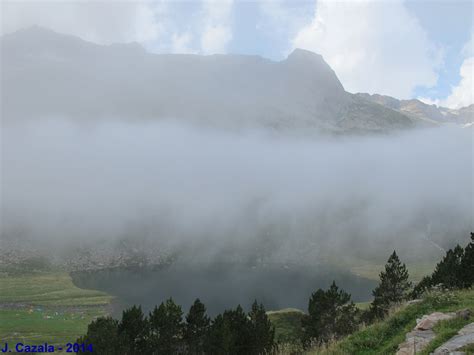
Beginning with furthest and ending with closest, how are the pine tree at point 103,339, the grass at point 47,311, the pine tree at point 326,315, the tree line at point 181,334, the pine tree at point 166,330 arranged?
the grass at point 47,311 → the pine tree at point 326,315 → the pine tree at point 166,330 → the tree line at point 181,334 → the pine tree at point 103,339

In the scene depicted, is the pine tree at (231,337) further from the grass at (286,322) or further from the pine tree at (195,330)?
the grass at (286,322)

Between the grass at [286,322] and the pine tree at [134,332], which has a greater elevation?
the pine tree at [134,332]

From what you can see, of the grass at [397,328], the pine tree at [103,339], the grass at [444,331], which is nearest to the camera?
the grass at [444,331]

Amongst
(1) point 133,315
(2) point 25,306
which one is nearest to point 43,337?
(2) point 25,306

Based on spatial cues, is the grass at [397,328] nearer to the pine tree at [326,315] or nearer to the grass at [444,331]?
the grass at [444,331]

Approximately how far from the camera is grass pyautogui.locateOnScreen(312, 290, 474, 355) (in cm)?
1441

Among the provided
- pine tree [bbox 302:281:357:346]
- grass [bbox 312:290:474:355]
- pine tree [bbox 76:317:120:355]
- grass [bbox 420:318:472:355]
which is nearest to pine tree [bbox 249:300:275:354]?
pine tree [bbox 302:281:357:346]

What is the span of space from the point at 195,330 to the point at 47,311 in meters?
126

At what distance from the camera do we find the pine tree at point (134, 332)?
52375 millimetres

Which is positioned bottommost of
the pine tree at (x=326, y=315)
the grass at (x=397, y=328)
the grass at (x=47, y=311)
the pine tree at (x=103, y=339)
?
the grass at (x=47, y=311)

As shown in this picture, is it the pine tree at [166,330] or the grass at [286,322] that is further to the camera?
the grass at [286,322]

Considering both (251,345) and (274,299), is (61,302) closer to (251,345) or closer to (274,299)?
(274,299)

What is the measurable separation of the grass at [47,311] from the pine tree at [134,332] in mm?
71877

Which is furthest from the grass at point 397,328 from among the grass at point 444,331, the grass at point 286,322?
the grass at point 286,322
